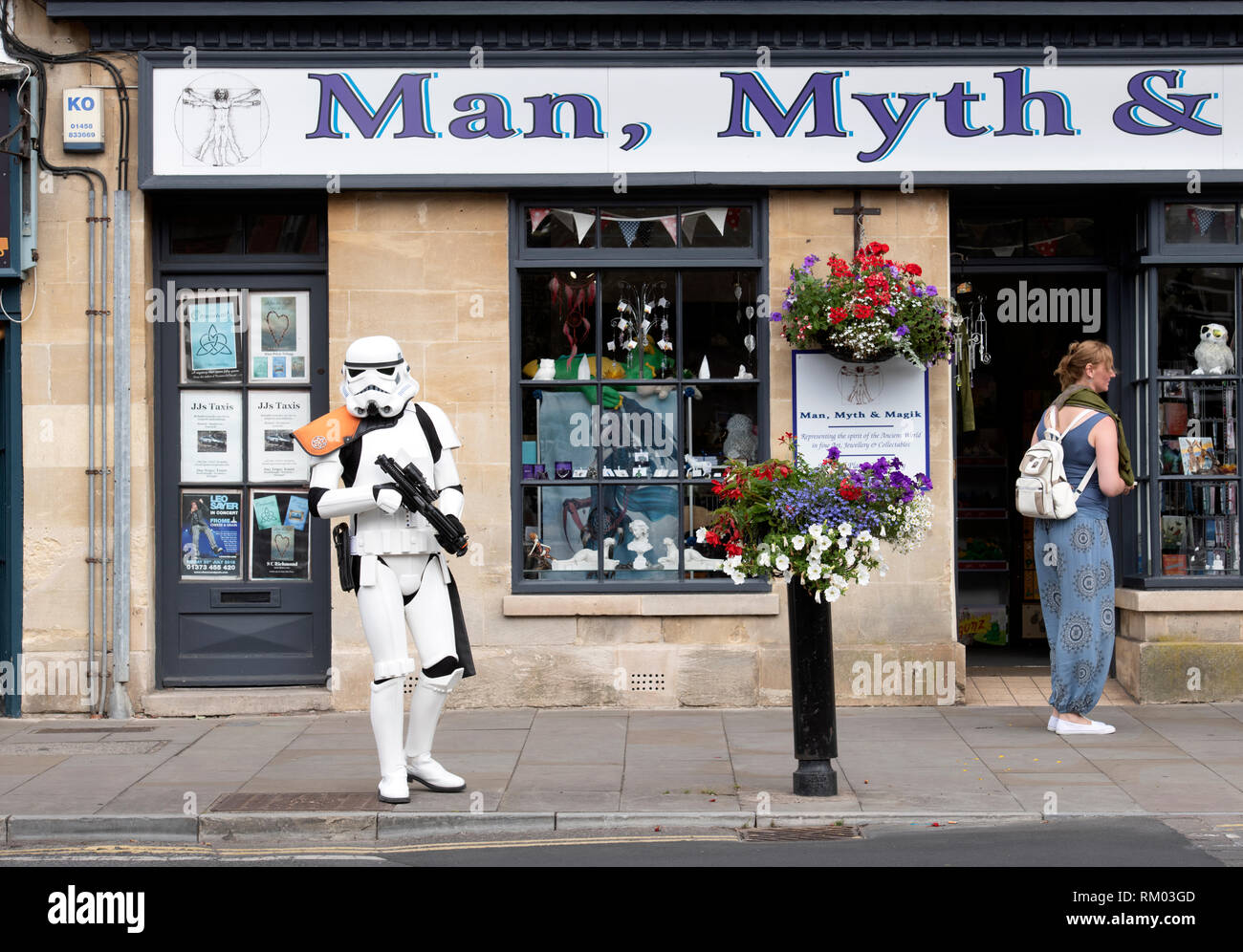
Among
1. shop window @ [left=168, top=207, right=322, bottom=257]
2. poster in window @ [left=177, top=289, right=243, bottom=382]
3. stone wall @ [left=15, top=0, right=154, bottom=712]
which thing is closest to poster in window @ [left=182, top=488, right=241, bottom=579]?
stone wall @ [left=15, top=0, right=154, bottom=712]

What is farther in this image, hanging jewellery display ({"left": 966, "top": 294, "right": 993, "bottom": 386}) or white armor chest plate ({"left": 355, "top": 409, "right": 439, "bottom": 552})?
hanging jewellery display ({"left": 966, "top": 294, "right": 993, "bottom": 386})

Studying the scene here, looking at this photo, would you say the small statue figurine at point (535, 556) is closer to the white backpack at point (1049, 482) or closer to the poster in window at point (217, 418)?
the poster in window at point (217, 418)

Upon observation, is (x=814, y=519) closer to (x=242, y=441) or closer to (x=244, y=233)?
(x=242, y=441)

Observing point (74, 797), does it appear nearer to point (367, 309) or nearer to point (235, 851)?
point (235, 851)

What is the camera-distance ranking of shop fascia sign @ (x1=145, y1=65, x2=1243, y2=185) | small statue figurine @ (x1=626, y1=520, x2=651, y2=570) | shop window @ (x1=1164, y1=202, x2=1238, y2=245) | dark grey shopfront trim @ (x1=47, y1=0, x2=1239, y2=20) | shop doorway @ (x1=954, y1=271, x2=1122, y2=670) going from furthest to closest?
shop doorway @ (x1=954, y1=271, x2=1122, y2=670) → small statue figurine @ (x1=626, y1=520, x2=651, y2=570) → shop window @ (x1=1164, y1=202, x2=1238, y2=245) → shop fascia sign @ (x1=145, y1=65, x2=1243, y2=185) → dark grey shopfront trim @ (x1=47, y1=0, x2=1239, y2=20)

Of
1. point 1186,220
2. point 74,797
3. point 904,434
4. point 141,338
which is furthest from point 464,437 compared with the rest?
point 1186,220

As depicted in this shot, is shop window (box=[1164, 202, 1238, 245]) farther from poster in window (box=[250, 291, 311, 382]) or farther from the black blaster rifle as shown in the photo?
poster in window (box=[250, 291, 311, 382])

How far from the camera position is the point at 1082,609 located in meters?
8.87

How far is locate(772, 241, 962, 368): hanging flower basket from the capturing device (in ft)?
31.0

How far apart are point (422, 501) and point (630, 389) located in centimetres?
336

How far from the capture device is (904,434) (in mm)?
9992

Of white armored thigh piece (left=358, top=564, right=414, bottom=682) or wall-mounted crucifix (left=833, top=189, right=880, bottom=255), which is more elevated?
wall-mounted crucifix (left=833, top=189, right=880, bottom=255)

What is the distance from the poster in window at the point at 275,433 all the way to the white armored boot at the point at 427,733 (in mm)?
3348

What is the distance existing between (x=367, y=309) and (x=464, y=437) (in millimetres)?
1111
